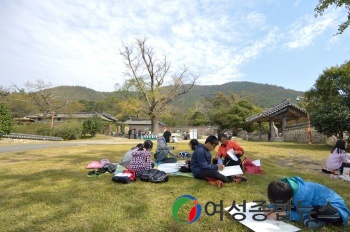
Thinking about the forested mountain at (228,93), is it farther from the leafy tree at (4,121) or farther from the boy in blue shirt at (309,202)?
the boy in blue shirt at (309,202)

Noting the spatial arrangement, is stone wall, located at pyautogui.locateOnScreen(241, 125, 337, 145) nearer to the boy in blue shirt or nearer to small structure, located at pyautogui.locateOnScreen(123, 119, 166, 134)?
the boy in blue shirt

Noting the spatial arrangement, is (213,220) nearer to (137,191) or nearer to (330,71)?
(137,191)

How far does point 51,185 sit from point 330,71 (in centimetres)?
1810

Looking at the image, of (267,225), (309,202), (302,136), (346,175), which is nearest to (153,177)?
(267,225)

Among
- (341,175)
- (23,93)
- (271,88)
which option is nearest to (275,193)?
(341,175)

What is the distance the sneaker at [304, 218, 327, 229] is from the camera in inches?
105

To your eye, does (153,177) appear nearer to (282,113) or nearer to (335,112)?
(335,112)

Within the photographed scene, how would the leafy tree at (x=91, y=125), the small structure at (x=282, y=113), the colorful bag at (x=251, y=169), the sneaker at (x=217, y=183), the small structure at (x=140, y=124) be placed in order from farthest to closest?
the small structure at (x=140, y=124)
the leafy tree at (x=91, y=125)
the small structure at (x=282, y=113)
the colorful bag at (x=251, y=169)
the sneaker at (x=217, y=183)

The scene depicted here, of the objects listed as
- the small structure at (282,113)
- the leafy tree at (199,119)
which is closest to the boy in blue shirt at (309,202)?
the small structure at (282,113)

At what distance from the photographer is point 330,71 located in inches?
642

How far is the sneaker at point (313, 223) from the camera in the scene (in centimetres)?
267

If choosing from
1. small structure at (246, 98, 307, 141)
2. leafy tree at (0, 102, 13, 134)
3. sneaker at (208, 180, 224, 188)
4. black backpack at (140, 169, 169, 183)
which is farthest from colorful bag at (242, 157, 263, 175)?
leafy tree at (0, 102, 13, 134)

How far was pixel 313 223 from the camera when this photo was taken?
2676 millimetres

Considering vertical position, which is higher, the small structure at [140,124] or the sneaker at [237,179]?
the small structure at [140,124]
